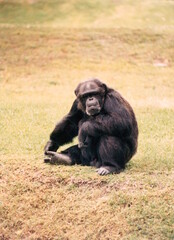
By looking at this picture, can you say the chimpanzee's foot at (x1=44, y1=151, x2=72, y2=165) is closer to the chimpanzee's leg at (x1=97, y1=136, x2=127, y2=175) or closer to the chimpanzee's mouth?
the chimpanzee's leg at (x1=97, y1=136, x2=127, y2=175)

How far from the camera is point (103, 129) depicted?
21.8 ft

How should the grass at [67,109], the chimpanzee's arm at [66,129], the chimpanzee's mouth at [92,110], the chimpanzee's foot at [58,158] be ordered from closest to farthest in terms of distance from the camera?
the grass at [67,109]
the chimpanzee's mouth at [92,110]
the chimpanzee's foot at [58,158]
the chimpanzee's arm at [66,129]

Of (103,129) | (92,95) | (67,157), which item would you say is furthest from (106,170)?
(92,95)

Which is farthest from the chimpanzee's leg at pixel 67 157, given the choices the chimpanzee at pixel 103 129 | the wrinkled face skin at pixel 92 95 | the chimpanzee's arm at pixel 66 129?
the wrinkled face skin at pixel 92 95

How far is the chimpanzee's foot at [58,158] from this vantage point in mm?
7016

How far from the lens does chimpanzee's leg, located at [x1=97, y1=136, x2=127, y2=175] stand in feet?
21.9

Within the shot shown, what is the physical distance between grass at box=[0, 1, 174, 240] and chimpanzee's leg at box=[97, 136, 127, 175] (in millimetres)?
180

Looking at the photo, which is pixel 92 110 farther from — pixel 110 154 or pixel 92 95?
pixel 110 154

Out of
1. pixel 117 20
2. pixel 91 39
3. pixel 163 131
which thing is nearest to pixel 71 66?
pixel 91 39

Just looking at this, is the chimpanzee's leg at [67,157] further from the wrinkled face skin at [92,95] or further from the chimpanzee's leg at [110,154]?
the wrinkled face skin at [92,95]

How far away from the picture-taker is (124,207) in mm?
6289

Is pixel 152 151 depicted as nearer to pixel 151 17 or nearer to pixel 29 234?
pixel 29 234

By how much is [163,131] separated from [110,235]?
14.0 ft

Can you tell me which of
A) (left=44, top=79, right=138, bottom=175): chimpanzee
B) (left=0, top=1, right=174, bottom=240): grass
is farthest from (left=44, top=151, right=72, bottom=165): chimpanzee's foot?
(left=0, top=1, right=174, bottom=240): grass
